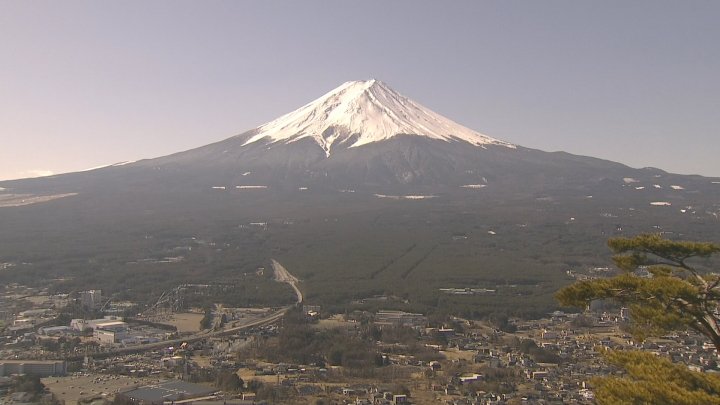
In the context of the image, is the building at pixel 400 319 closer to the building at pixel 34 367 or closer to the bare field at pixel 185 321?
the bare field at pixel 185 321

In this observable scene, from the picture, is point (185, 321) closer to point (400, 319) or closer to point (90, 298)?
point (90, 298)

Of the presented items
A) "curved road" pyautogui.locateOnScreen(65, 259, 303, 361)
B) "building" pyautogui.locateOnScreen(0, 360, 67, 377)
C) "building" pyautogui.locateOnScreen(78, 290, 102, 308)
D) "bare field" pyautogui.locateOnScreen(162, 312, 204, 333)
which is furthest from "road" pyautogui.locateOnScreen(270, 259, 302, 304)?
"building" pyautogui.locateOnScreen(0, 360, 67, 377)

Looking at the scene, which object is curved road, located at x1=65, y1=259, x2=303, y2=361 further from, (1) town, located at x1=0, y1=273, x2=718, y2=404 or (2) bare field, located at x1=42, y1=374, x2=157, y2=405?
(2) bare field, located at x1=42, y1=374, x2=157, y2=405

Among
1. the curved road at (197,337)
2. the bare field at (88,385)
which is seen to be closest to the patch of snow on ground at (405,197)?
the curved road at (197,337)

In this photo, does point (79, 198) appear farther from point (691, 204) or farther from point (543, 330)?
point (691, 204)

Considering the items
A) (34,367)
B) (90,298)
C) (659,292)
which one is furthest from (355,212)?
(659,292)

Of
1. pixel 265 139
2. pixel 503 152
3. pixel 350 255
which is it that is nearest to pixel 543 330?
pixel 350 255
